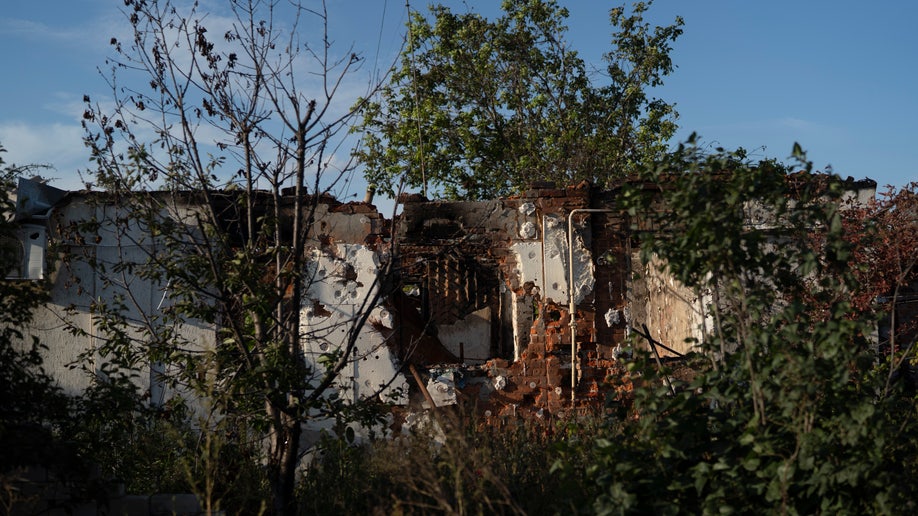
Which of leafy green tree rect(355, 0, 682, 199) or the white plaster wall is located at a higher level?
leafy green tree rect(355, 0, 682, 199)

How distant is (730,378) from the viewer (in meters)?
4.31

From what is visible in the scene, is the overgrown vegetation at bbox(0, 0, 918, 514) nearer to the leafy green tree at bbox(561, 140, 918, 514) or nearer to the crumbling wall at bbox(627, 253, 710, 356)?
the leafy green tree at bbox(561, 140, 918, 514)

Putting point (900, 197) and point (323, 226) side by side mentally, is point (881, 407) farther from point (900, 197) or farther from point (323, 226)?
point (323, 226)

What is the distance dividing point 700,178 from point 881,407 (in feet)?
4.68

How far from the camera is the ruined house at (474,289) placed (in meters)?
9.18

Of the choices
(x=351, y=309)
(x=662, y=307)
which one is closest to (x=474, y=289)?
(x=351, y=309)

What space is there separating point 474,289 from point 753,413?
227 inches

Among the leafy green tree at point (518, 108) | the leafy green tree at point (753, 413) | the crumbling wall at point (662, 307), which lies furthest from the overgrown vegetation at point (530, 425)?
the leafy green tree at point (518, 108)

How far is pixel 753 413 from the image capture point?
420cm

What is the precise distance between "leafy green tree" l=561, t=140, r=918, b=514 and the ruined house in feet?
15.4

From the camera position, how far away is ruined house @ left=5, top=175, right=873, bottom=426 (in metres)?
9.18

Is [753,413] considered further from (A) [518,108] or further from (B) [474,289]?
(A) [518,108]

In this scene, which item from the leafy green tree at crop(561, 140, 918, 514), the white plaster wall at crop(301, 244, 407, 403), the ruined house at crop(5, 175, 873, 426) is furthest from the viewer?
the white plaster wall at crop(301, 244, 407, 403)

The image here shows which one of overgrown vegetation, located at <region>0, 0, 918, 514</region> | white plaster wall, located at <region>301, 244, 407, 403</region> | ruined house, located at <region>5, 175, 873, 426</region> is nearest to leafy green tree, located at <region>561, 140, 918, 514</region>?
overgrown vegetation, located at <region>0, 0, 918, 514</region>
